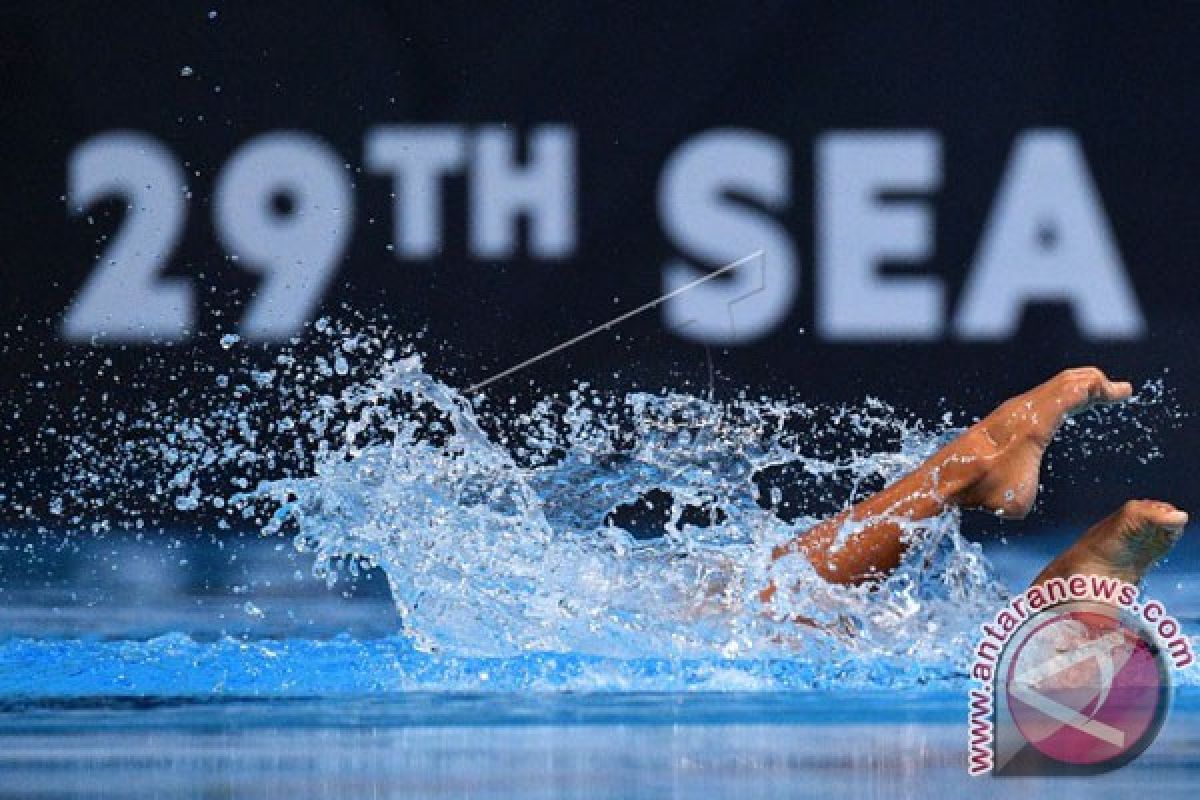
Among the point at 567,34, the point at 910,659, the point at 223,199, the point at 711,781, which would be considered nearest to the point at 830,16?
the point at 567,34

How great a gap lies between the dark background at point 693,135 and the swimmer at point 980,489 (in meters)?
1.00

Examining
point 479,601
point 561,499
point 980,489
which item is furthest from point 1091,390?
point 561,499

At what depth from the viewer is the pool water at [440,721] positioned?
161 centimetres

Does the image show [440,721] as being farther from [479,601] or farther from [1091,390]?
[1091,390]

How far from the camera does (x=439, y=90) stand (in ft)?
12.1

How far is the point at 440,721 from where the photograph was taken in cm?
204

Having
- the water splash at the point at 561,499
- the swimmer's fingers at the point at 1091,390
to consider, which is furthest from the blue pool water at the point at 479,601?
the swimmer's fingers at the point at 1091,390

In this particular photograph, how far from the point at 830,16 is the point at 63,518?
1606mm

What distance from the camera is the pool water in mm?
1610

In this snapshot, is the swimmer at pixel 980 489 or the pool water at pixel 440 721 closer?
the pool water at pixel 440 721

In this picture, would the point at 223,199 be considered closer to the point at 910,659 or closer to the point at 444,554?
the point at 444,554

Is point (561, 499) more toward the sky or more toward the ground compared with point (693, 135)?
more toward the ground

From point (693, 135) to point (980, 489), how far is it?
4.10ft

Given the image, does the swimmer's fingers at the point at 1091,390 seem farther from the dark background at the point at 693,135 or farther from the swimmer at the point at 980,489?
the dark background at the point at 693,135
